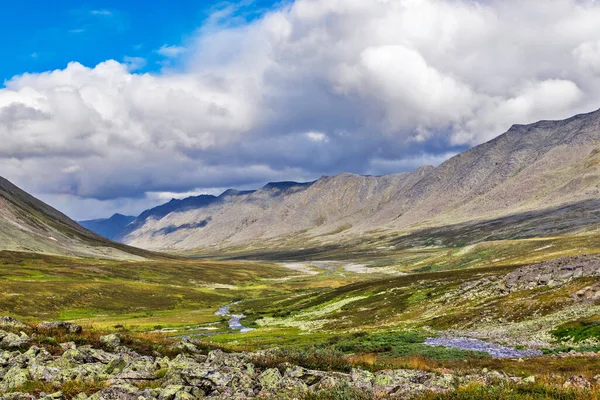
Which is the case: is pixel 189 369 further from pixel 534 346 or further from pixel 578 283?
pixel 578 283

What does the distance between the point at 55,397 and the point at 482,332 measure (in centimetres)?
4966

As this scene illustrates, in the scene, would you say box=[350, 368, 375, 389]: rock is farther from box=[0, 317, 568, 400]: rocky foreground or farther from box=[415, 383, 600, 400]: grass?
box=[415, 383, 600, 400]: grass

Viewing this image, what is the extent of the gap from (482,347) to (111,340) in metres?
35.5

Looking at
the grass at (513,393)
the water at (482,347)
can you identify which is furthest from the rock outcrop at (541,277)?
the grass at (513,393)

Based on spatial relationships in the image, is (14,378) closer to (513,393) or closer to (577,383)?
(513,393)

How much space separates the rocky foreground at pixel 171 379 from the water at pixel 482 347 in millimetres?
20701

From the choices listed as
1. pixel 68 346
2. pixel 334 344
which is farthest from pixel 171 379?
pixel 334 344

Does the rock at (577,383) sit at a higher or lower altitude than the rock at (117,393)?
lower

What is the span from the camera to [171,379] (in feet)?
64.8

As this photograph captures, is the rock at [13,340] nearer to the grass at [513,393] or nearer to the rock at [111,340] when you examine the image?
the rock at [111,340]

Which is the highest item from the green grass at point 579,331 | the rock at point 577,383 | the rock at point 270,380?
the rock at point 270,380

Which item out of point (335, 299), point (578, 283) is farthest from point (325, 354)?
point (335, 299)

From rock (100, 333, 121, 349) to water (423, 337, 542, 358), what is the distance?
31.8 meters

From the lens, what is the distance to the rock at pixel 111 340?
2877 centimetres
